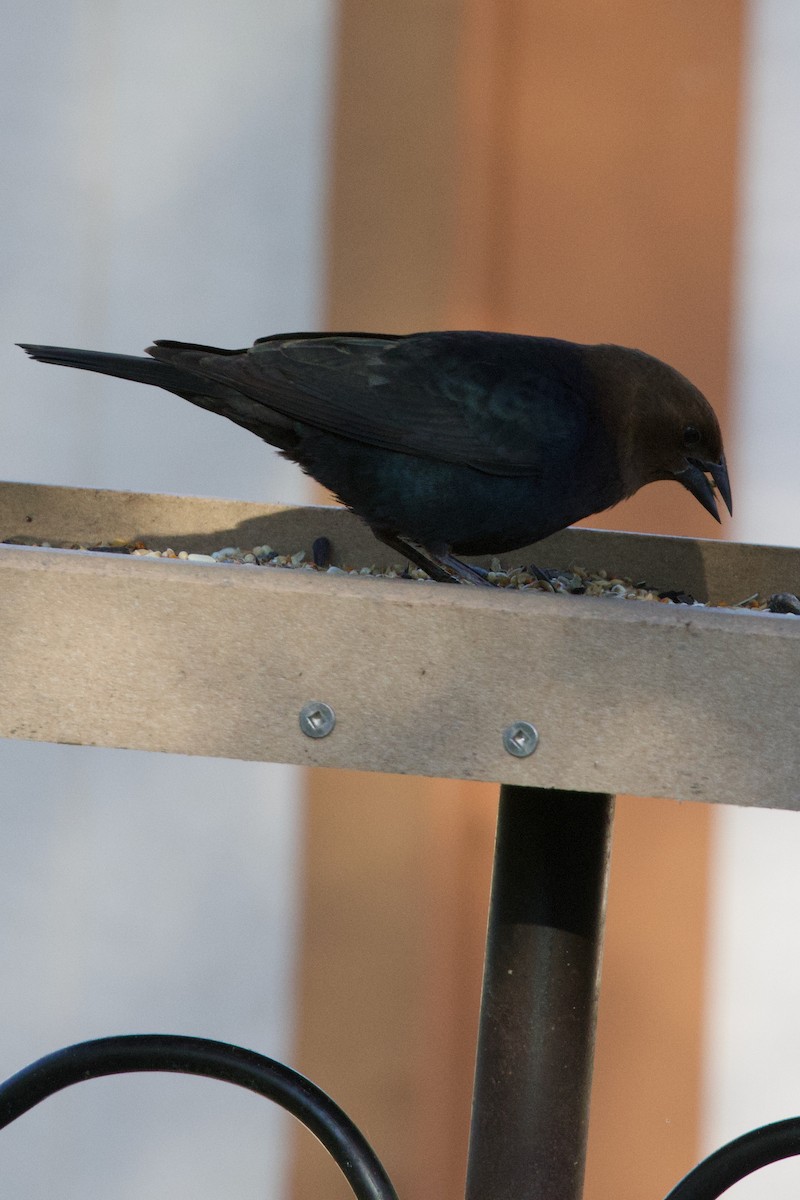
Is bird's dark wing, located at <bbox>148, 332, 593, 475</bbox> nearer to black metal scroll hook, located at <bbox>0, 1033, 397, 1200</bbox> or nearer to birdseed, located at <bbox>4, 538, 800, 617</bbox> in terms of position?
birdseed, located at <bbox>4, 538, 800, 617</bbox>

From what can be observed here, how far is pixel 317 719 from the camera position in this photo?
3.12 feet

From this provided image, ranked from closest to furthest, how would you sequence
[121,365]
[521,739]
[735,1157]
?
[521,739], [735,1157], [121,365]

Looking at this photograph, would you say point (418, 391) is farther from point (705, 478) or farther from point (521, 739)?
point (521, 739)

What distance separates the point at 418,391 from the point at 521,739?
2.31 ft

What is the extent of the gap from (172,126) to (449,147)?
0.59m

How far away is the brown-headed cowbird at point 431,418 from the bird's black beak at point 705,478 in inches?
2.3

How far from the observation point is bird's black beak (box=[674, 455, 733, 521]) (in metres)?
1.72

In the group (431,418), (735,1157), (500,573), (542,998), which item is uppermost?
(431,418)

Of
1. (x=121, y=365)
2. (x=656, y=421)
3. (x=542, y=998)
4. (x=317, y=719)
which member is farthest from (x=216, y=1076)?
(x=656, y=421)

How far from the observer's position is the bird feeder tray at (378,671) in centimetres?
93

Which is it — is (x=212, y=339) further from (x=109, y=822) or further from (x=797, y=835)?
(x=797, y=835)

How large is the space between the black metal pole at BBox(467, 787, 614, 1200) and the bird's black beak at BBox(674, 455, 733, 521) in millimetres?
639

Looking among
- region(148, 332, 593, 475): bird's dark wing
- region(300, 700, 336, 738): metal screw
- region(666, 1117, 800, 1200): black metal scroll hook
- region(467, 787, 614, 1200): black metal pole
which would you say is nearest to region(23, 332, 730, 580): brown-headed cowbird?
region(148, 332, 593, 475): bird's dark wing

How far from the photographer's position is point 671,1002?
2.67 meters
